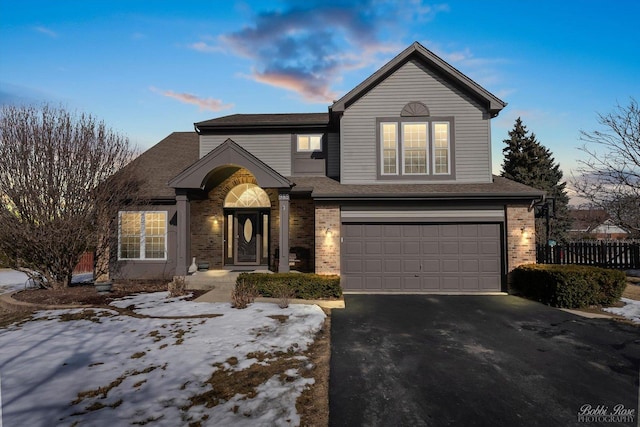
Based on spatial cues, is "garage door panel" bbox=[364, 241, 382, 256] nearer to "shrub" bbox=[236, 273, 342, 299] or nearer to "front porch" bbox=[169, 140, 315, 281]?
"shrub" bbox=[236, 273, 342, 299]

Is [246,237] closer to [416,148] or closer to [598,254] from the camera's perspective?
[416,148]

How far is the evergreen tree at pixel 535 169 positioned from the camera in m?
28.1

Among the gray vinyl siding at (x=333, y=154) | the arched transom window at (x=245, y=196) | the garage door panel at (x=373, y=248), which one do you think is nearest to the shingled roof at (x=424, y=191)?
the gray vinyl siding at (x=333, y=154)

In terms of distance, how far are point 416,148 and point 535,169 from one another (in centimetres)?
2200

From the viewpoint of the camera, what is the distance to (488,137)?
12.5 meters

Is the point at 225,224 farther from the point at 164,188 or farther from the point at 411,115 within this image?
the point at 411,115

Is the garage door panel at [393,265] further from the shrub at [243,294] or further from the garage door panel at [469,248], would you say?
the shrub at [243,294]

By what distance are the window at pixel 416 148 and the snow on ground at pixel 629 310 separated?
6.45 m

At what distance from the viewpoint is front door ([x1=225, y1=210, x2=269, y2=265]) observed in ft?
46.9

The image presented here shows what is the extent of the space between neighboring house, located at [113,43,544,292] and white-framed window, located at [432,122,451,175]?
1.6 inches

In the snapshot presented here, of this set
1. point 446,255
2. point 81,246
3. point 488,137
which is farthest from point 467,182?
point 81,246

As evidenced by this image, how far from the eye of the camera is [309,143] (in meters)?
14.6

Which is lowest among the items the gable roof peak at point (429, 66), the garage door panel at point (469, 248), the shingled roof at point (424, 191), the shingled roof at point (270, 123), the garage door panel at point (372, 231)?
the garage door panel at point (469, 248)

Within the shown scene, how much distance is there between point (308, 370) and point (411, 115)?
10.5 metres
